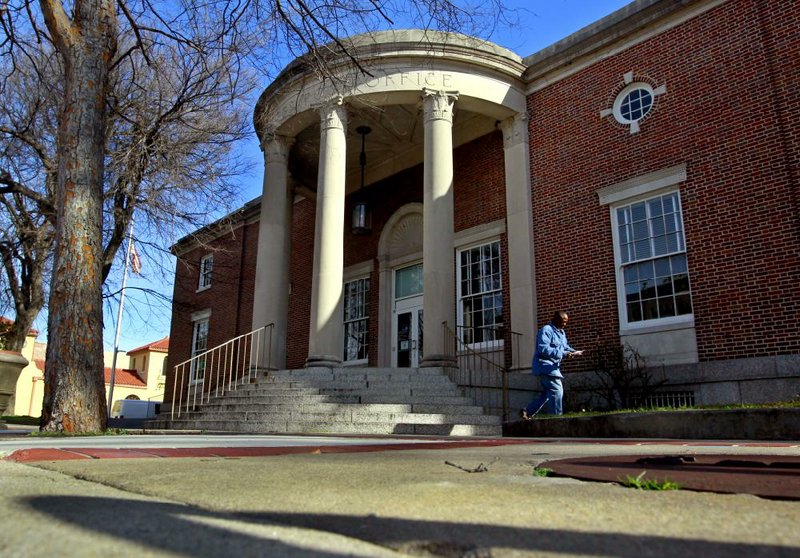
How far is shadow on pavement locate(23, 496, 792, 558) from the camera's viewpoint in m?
1.34

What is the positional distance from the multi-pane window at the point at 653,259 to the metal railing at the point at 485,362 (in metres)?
2.61

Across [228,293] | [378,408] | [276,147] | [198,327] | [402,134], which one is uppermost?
[402,134]

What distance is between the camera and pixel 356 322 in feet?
60.2

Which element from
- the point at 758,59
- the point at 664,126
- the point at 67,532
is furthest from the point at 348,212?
the point at 67,532

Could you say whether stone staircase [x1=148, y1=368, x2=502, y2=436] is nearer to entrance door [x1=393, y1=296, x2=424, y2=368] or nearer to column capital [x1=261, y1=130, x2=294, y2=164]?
entrance door [x1=393, y1=296, x2=424, y2=368]

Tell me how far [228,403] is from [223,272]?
39.5ft

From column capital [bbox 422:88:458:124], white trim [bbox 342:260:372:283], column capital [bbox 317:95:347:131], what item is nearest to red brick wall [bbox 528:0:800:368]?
column capital [bbox 422:88:458:124]

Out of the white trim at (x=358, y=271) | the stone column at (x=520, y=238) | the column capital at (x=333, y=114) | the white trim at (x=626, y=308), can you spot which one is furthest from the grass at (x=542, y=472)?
the white trim at (x=358, y=271)

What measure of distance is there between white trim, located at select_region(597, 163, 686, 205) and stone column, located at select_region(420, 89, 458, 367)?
127 inches

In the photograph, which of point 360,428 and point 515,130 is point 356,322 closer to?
point 515,130

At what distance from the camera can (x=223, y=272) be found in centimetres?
2366

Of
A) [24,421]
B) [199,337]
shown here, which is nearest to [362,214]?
[24,421]

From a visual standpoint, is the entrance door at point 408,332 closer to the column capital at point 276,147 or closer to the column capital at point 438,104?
the column capital at point 276,147

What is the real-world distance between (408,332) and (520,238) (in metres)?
4.51
